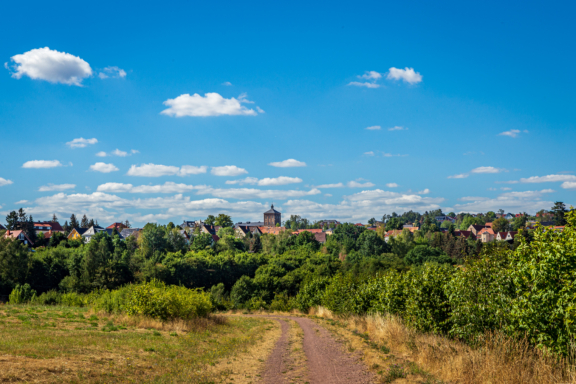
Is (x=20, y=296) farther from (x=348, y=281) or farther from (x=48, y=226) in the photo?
(x=48, y=226)

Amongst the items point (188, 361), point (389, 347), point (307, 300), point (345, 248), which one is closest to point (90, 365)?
point (188, 361)

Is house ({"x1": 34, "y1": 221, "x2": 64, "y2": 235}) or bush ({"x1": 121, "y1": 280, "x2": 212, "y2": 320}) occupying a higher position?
house ({"x1": 34, "y1": 221, "x2": 64, "y2": 235})

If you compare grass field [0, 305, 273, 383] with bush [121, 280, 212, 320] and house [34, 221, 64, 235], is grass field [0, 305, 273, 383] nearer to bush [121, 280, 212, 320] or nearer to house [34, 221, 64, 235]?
bush [121, 280, 212, 320]

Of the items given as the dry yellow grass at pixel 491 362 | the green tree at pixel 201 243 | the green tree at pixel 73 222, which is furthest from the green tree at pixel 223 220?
the dry yellow grass at pixel 491 362

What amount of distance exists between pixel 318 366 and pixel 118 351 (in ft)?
23.5

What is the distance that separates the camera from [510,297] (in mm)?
12531

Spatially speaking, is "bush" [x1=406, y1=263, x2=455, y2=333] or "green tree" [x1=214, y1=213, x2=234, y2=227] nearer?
"bush" [x1=406, y1=263, x2=455, y2=333]

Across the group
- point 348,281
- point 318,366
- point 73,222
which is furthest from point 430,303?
point 73,222

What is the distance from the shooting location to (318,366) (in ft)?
45.6

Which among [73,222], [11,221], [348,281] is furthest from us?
[73,222]

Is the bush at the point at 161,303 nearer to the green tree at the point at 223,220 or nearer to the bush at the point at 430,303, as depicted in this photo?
the bush at the point at 430,303

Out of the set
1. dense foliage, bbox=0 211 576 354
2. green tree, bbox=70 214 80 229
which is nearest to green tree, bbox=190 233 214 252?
dense foliage, bbox=0 211 576 354

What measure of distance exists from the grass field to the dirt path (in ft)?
5.67

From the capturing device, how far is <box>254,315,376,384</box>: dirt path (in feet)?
39.9
